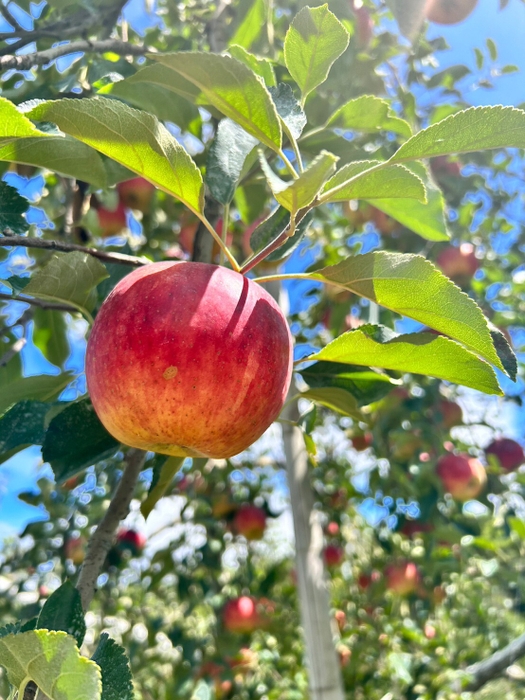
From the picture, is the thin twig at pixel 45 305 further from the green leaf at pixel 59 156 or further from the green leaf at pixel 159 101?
the green leaf at pixel 159 101

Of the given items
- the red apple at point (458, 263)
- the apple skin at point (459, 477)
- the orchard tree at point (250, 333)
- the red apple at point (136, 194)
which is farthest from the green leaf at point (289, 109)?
the apple skin at point (459, 477)

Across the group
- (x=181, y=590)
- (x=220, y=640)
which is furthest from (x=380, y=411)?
(x=220, y=640)

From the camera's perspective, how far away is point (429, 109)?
5.10ft

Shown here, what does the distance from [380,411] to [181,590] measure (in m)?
0.83

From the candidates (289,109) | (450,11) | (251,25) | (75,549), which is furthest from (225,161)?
(75,549)

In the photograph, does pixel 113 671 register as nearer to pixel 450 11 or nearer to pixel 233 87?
pixel 233 87

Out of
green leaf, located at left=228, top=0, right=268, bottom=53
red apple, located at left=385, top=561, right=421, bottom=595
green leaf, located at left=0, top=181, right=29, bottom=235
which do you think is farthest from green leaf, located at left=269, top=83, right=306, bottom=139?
red apple, located at left=385, top=561, right=421, bottom=595

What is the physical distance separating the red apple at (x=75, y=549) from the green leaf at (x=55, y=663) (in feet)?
5.23

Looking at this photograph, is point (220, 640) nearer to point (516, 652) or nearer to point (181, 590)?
point (181, 590)

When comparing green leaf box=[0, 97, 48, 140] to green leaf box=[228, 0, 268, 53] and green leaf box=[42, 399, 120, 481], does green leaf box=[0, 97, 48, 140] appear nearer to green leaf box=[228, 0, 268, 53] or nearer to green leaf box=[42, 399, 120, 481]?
green leaf box=[42, 399, 120, 481]

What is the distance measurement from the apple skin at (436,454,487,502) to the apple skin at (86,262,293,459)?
1160mm

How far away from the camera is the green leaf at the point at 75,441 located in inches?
22.2

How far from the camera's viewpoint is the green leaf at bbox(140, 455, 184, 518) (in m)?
0.63

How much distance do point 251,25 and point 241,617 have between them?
1.66 meters
